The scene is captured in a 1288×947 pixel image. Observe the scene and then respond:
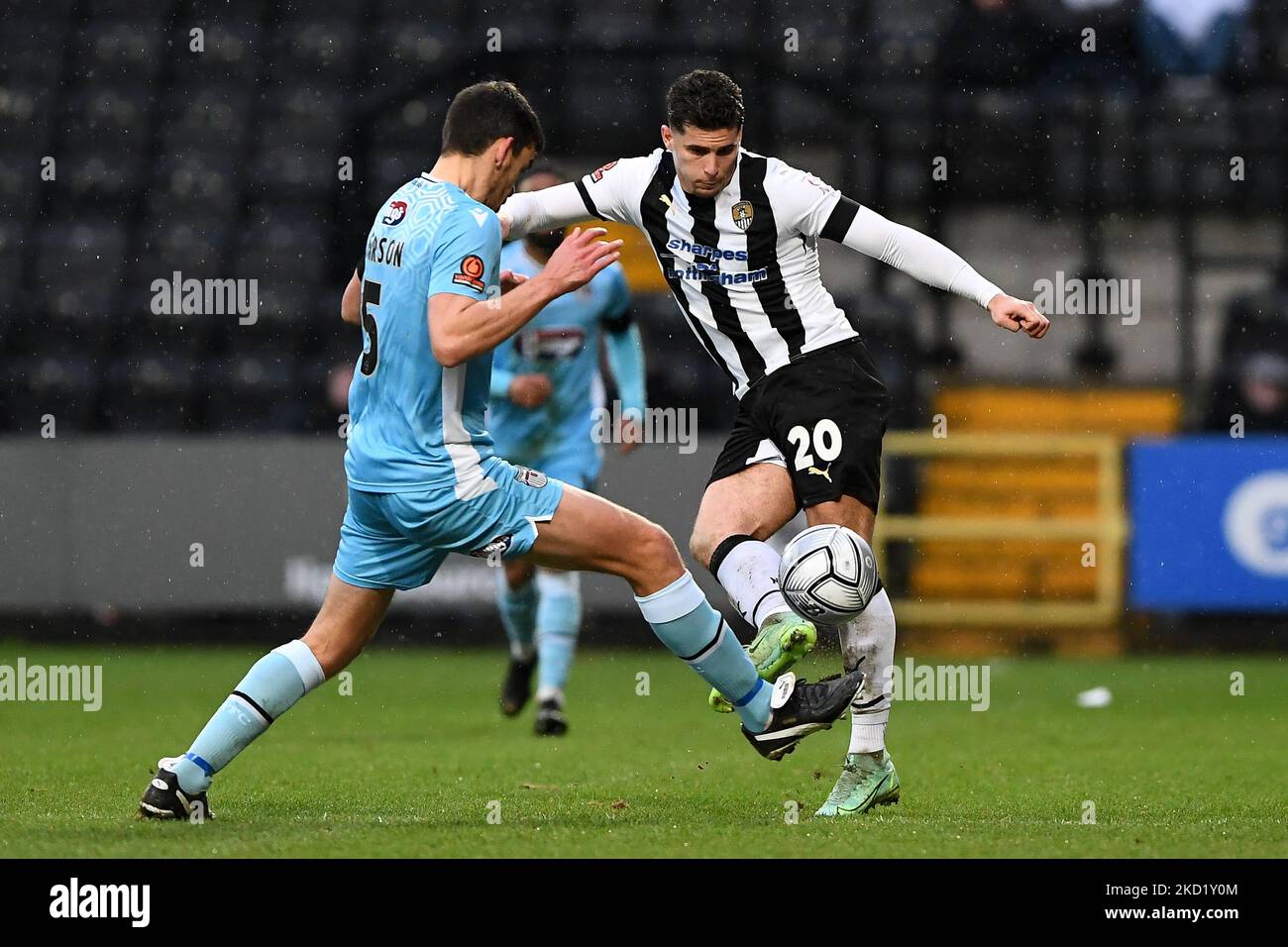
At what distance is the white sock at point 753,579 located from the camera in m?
4.96

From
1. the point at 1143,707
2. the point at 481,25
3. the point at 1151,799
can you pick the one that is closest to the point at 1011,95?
the point at 481,25

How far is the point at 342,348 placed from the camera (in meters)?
12.4

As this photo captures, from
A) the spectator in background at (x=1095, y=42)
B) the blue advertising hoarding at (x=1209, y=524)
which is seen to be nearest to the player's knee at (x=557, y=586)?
the blue advertising hoarding at (x=1209, y=524)

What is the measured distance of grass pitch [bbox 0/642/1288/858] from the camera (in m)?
4.48

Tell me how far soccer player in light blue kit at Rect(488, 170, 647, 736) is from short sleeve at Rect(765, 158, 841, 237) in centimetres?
274

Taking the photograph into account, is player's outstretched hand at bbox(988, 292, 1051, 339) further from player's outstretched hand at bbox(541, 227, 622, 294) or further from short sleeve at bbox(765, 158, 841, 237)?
player's outstretched hand at bbox(541, 227, 622, 294)

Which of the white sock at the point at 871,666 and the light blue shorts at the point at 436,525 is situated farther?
the white sock at the point at 871,666

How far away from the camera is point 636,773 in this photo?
6.20 m

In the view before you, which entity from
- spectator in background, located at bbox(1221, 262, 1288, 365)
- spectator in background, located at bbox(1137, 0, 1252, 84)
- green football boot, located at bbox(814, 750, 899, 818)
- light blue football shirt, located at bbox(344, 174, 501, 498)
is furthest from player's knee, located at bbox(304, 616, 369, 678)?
spectator in background, located at bbox(1137, 0, 1252, 84)

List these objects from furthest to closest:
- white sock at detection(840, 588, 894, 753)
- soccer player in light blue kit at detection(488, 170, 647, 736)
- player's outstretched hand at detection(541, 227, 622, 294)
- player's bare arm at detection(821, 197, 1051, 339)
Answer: soccer player in light blue kit at detection(488, 170, 647, 736) → white sock at detection(840, 588, 894, 753) → player's bare arm at detection(821, 197, 1051, 339) → player's outstretched hand at detection(541, 227, 622, 294)

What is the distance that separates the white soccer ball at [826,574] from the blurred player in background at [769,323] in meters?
0.08

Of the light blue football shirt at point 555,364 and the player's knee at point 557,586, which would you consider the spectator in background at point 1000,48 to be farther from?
the player's knee at point 557,586
